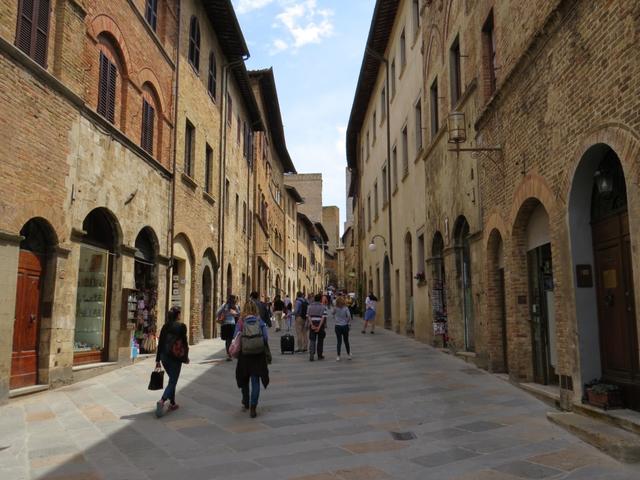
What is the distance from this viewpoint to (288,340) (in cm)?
1562

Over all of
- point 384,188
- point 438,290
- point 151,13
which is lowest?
point 438,290

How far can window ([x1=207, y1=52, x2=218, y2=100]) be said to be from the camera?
800 inches

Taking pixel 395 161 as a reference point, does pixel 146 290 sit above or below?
below

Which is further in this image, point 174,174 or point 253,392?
point 174,174

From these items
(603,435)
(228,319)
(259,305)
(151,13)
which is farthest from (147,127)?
(603,435)

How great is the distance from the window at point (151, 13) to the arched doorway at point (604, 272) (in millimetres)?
11590

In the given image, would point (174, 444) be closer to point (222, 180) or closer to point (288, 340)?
point (288, 340)

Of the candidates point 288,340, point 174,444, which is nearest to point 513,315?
point 174,444

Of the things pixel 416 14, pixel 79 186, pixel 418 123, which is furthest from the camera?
pixel 416 14

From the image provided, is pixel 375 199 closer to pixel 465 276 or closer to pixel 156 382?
pixel 465 276

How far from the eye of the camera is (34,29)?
9312 millimetres

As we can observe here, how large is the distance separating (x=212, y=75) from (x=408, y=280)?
10.1 metres

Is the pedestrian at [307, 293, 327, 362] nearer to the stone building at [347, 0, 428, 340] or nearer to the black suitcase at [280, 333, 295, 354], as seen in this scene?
the black suitcase at [280, 333, 295, 354]

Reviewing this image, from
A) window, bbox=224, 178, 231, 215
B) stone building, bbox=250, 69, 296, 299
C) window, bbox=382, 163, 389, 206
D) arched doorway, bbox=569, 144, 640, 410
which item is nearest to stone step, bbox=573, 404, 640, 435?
arched doorway, bbox=569, 144, 640, 410
